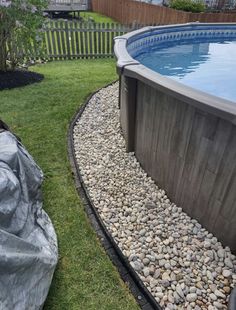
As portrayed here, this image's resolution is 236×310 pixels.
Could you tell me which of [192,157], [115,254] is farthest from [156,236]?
[192,157]

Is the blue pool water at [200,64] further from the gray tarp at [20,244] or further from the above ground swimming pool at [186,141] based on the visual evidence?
the gray tarp at [20,244]

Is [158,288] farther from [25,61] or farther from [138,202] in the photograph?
[25,61]

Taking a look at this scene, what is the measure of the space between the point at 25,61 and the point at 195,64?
16.1 ft

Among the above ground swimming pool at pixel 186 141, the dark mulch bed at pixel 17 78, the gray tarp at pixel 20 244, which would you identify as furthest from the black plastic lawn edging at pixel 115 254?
the dark mulch bed at pixel 17 78

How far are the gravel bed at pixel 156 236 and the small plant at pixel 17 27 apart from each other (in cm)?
364

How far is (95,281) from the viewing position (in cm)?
222

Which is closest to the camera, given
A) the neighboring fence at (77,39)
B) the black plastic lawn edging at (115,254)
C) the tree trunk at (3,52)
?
the black plastic lawn edging at (115,254)

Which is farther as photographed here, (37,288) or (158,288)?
(158,288)

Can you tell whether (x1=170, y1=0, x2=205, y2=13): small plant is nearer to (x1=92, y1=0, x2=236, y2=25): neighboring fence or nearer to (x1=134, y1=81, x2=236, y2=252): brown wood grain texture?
(x1=92, y1=0, x2=236, y2=25): neighboring fence

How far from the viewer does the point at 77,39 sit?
332 inches

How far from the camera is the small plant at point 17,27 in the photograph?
5516 mm

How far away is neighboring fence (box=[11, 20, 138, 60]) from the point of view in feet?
26.6

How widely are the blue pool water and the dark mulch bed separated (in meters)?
2.85

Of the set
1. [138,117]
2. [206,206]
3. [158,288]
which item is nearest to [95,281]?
[158,288]
